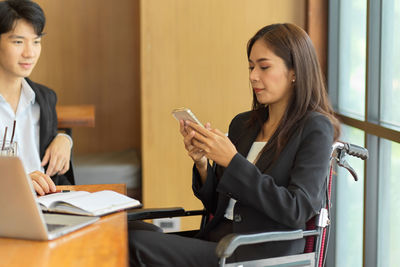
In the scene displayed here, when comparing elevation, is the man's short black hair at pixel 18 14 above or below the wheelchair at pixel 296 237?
above

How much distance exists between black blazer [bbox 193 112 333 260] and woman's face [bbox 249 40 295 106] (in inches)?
5.4

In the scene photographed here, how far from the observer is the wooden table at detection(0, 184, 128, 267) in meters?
1.25

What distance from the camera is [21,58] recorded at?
2.46m

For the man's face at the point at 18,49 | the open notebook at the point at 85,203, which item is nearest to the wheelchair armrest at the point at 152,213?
the open notebook at the point at 85,203

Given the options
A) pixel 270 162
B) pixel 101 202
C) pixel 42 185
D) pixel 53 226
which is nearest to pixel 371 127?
pixel 270 162

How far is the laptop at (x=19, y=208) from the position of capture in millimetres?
1361

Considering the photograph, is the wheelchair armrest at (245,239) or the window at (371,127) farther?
the window at (371,127)

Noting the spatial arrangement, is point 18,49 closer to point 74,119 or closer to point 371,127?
point 74,119

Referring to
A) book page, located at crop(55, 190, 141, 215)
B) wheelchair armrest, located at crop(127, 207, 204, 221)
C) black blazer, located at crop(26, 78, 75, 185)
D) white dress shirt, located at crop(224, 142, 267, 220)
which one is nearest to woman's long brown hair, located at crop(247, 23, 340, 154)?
white dress shirt, located at crop(224, 142, 267, 220)

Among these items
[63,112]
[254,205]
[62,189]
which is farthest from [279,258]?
[63,112]

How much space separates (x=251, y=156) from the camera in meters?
1.98

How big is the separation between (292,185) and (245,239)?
0.90ft

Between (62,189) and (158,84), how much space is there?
1.23 metres

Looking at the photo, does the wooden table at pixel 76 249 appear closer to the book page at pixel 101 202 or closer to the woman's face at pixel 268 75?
the book page at pixel 101 202
